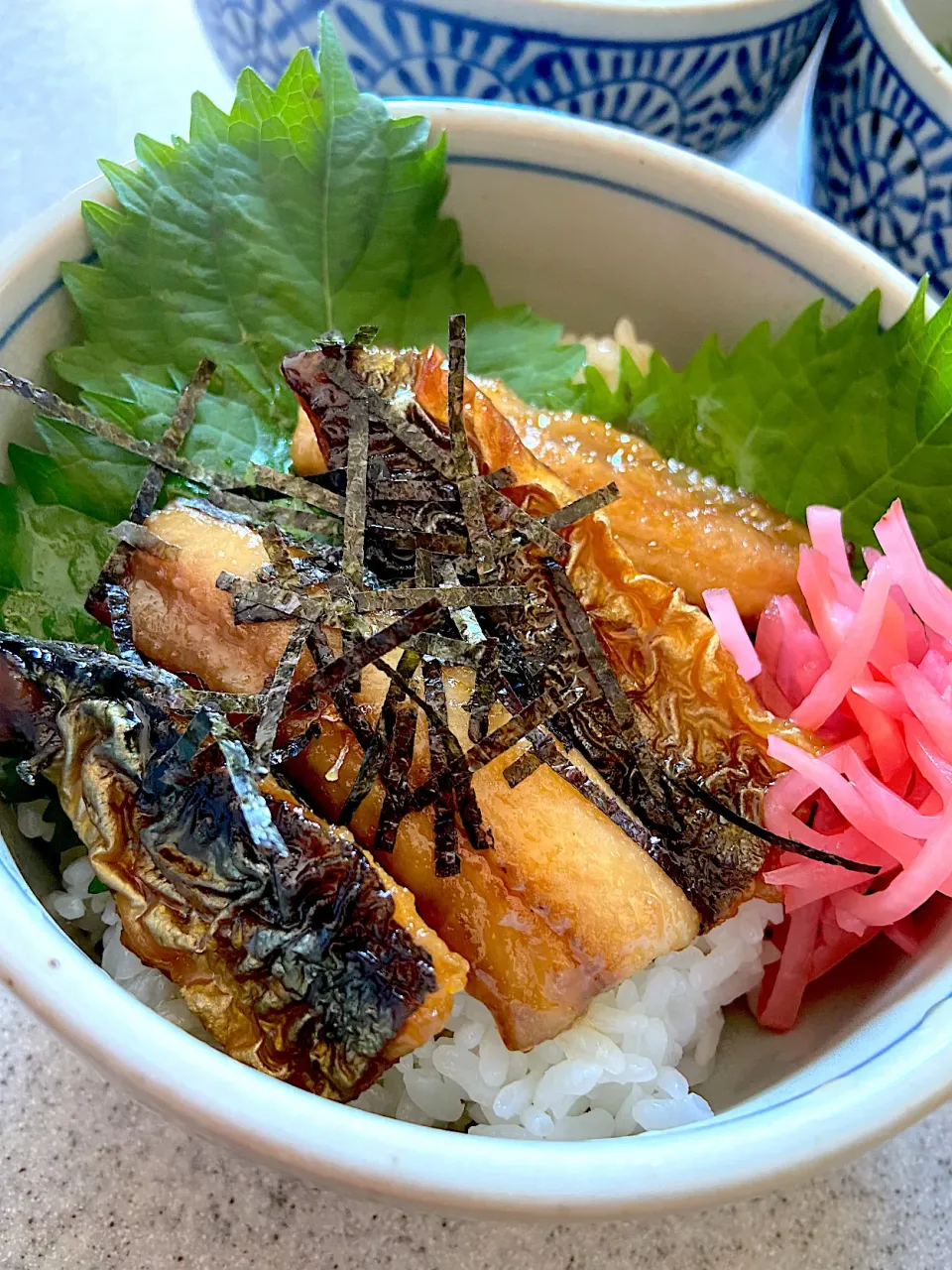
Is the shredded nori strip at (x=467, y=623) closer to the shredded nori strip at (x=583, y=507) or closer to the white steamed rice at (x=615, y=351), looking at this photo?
the shredded nori strip at (x=583, y=507)

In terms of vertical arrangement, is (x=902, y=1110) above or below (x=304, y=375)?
below

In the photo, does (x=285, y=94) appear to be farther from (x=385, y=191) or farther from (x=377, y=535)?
(x=377, y=535)

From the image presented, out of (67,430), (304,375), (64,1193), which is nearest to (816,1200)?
(64,1193)

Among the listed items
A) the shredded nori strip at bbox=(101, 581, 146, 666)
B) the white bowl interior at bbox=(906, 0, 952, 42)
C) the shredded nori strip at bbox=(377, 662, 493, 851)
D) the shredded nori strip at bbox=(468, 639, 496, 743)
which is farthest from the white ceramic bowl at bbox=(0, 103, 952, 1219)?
the white bowl interior at bbox=(906, 0, 952, 42)

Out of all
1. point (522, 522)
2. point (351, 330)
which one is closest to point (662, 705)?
point (522, 522)

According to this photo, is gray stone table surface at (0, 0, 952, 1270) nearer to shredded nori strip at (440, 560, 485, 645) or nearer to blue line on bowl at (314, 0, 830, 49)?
shredded nori strip at (440, 560, 485, 645)

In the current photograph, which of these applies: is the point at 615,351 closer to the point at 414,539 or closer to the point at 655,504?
the point at 655,504
